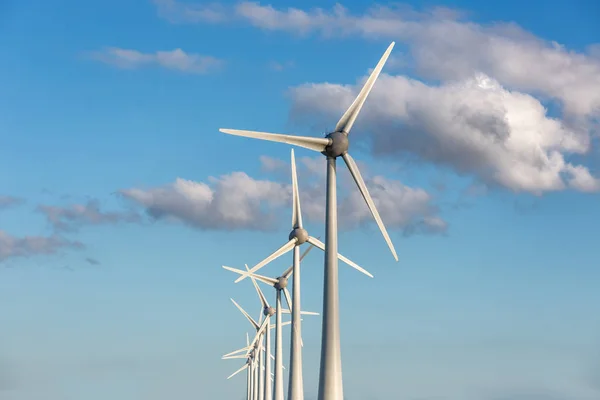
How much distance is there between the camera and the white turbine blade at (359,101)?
228ft

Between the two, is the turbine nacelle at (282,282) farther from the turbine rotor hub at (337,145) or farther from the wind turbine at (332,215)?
the turbine rotor hub at (337,145)

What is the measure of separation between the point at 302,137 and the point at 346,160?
3698 mm

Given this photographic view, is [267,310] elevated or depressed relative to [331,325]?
elevated

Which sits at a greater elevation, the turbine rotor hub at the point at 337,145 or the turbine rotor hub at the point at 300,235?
the turbine rotor hub at the point at 300,235

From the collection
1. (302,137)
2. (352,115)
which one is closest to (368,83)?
(352,115)

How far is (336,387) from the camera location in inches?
2437

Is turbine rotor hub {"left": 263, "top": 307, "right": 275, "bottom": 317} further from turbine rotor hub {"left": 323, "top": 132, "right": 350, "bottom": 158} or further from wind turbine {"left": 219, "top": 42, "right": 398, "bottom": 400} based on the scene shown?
turbine rotor hub {"left": 323, "top": 132, "right": 350, "bottom": 158}

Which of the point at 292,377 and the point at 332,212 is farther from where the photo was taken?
the point at 292,377

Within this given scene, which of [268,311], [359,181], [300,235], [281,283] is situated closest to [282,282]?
[281,283]

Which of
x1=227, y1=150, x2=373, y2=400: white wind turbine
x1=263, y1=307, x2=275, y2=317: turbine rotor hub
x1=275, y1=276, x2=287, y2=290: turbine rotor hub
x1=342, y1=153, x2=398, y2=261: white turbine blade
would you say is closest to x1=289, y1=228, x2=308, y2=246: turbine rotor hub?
x1=227, y1=150, x2=373, y2=400: white wind turbine

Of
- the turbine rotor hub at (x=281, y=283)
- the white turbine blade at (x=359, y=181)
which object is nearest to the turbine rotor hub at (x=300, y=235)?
the turbine rotor hub at (x=281, y=283)

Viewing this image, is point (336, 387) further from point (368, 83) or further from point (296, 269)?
point (296, 269)

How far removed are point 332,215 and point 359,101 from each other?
9598 mm

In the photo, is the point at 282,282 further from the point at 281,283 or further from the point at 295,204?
the point at 295,204
